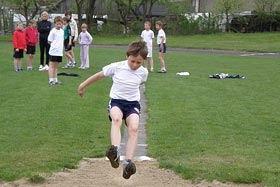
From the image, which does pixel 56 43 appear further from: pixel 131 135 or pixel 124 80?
pixel 131 135

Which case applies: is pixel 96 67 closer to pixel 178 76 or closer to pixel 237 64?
pixel 178 76

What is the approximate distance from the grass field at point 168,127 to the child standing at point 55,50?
1.12 ft

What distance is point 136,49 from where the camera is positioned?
22.4 feet

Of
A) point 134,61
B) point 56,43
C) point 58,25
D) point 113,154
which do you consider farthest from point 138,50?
point 58,25

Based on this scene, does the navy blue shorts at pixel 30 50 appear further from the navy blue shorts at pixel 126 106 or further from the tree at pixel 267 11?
the tree at pixel 267 11

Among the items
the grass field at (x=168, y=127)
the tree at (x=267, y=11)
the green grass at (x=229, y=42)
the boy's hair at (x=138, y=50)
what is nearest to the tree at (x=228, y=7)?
the tree at (x=267, y=11)

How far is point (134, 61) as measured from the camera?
6941 mm

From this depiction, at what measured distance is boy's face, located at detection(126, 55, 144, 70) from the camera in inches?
271

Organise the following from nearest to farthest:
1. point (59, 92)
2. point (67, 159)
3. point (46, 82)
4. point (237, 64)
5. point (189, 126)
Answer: point (67, 159) < point (189, 126) < point (59, 92) < point (46, 82) < point (237, 64)

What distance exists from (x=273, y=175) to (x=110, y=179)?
76.5 inches

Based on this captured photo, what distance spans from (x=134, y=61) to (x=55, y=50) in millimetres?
9335

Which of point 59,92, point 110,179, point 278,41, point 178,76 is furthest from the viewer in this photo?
point 278,41

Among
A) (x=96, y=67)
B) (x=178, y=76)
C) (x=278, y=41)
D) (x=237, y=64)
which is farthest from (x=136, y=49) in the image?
(x=278, y=41)

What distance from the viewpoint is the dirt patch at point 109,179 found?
641 cm
